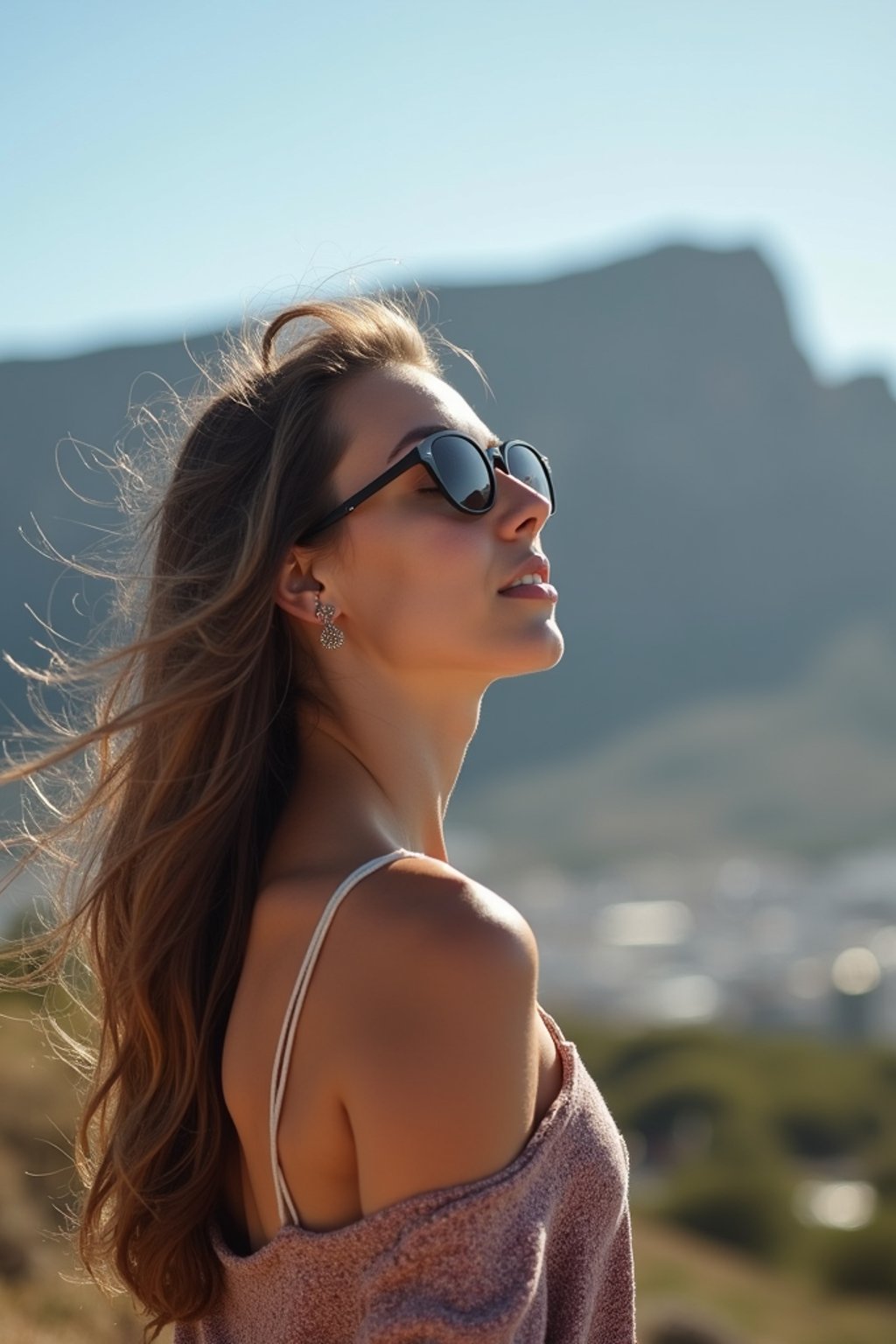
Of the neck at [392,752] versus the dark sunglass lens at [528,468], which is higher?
the dark sunglass lens at [528,468]

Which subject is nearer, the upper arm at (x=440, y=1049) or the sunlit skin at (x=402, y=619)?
the upper arm at (x=440, y=1049)

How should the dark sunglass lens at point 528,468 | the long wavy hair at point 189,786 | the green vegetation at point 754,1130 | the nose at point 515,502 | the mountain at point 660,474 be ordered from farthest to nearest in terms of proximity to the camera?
the mountain at point 660,474 → the green vegetation at point 754,1130 → the dark sunglass lens at point 528,468 → the nose at point 515,502 → the long wavy hair at point 189,786

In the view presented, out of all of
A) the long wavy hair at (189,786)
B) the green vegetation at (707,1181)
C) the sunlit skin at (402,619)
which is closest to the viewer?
the long wavy hair at (189,786)

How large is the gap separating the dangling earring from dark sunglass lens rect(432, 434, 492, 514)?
251mm

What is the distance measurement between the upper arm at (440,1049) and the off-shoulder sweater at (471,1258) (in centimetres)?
4

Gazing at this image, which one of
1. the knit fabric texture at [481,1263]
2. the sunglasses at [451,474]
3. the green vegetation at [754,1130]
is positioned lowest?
the green vegetation at [754,1130]

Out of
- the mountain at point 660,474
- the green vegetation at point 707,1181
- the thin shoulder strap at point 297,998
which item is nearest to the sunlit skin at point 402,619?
the thin shoulder strap at point 297,998

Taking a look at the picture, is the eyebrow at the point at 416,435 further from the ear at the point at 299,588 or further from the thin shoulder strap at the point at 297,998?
the thin shoulder strap at the point at 297,998

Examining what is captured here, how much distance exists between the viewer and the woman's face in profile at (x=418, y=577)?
2277 mm

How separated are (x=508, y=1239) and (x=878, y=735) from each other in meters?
103

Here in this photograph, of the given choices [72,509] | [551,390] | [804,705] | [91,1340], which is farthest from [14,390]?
[91,1340]

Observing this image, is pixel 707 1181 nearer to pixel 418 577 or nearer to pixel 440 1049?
pixel 418 577

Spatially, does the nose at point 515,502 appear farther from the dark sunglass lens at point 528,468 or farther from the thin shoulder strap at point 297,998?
the thin shoulder strap at point 297,998

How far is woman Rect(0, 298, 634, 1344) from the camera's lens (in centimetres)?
172
